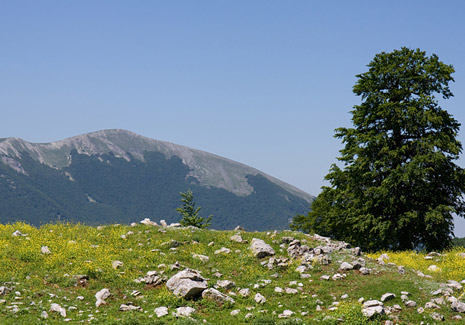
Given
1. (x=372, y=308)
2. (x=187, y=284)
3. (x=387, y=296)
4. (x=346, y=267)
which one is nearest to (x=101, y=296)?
(x=187, y=284)

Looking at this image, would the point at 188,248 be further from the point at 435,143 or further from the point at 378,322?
the point at 435,143

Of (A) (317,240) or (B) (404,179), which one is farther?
(B) (404,179)

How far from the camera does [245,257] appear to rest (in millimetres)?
22922

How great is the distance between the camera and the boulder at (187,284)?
1758cm

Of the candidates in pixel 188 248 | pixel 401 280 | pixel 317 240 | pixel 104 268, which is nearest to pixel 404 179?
pixel 317 240

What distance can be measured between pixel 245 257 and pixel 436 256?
471 inches

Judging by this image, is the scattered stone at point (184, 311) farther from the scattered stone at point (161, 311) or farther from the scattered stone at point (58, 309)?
the scattered stone at point (58, 309)

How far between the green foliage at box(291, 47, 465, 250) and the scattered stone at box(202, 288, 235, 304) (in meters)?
16.8

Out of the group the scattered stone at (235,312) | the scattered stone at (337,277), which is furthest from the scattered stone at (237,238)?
the scattered stone at (235,312)

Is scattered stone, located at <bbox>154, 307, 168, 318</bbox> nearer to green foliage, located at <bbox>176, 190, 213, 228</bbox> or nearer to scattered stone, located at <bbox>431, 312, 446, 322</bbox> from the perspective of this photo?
scattered stone, located at <bbox>431, 312, 446, 322</bbox>

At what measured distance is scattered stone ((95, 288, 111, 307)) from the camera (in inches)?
669

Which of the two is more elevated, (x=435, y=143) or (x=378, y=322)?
(x=435, y=143)

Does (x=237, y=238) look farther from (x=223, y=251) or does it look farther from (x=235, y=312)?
(x=235, y=312)

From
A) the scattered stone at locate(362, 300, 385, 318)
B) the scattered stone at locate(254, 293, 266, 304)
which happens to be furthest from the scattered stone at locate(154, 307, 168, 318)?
the scattered stone at locate(362, 300, 385, 318)
